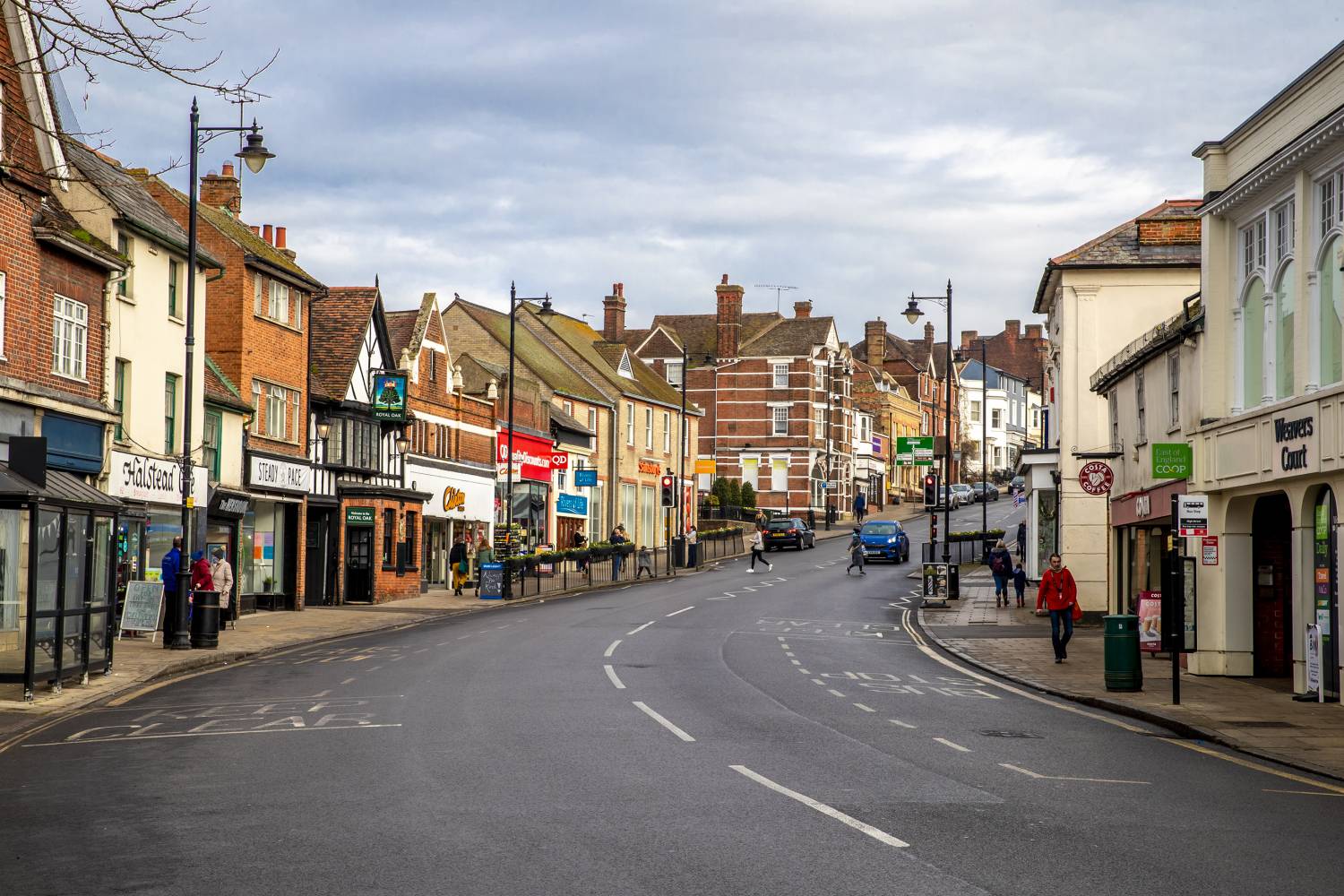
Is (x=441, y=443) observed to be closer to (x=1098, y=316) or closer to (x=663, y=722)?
(x=1098, y=316)

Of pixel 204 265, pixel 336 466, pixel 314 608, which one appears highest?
pixel 204 265

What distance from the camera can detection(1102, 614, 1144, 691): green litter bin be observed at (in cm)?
1994

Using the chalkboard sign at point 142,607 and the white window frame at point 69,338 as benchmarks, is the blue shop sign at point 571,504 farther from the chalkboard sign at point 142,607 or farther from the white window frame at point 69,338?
the chalkboard sign at point 142,607

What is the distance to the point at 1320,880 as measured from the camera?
8.36 metres

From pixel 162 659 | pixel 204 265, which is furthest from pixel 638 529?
pixel 162 659

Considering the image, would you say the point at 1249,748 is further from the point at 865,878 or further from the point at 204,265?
the point at 204,265

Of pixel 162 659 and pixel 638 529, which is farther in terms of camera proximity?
pixel 638 529

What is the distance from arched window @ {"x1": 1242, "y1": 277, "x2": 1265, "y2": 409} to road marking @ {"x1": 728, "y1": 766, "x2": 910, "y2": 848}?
1343cm

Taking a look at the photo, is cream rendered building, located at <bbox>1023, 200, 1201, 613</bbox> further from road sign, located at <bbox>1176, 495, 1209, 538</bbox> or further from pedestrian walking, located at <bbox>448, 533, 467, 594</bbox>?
pedestrian walking, located at <bbox>448, 533, 467, 594</bbox>

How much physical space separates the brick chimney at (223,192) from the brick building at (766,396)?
51.4 m

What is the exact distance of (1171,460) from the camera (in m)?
21.9

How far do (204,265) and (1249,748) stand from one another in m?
27.4

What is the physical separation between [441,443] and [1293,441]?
3571 cm

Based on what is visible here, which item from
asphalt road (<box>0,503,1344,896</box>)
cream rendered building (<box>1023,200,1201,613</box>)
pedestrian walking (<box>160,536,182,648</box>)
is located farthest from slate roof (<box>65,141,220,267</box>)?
cream rendered building (<box>1023,200,1201,613</box>)
